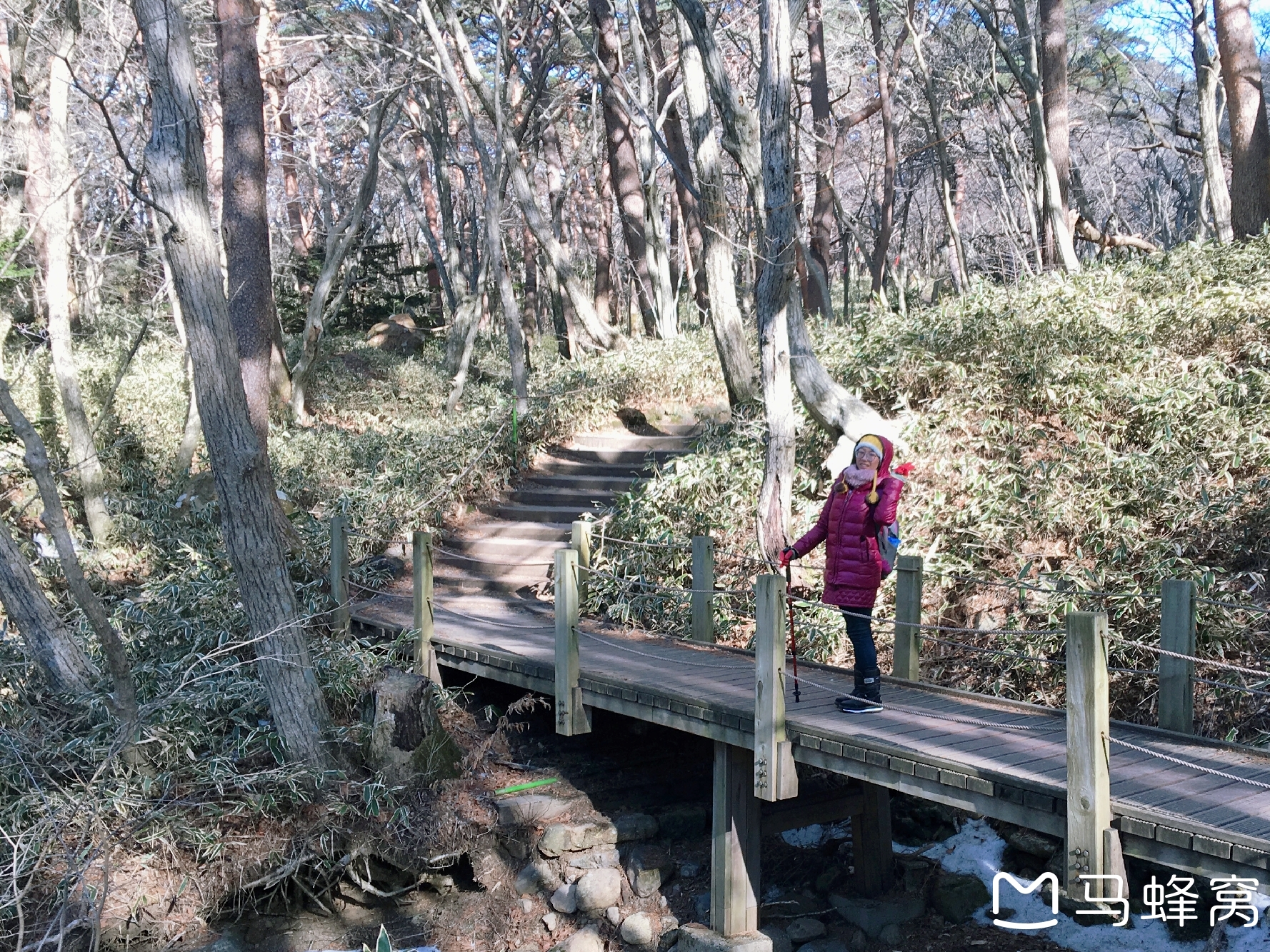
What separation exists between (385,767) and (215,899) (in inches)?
53.0

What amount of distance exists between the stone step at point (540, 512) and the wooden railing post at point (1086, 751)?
7750mm

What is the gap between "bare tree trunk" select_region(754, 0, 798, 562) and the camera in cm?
852

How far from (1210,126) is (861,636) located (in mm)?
11027

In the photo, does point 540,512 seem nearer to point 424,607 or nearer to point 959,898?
point 424,607

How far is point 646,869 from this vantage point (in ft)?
24.0

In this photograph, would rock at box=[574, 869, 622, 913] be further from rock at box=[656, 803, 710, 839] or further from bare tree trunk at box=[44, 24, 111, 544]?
bare tree trunk at box=[44, 24, 111, 544]

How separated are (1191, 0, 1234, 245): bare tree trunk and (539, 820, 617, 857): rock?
955 cm

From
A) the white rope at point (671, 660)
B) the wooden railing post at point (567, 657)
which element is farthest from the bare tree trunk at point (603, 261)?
the wooden railing post at point (567, 657)

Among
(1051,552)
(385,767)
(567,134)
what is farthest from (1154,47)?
(385,767)

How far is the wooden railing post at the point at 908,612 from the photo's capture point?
676 cm

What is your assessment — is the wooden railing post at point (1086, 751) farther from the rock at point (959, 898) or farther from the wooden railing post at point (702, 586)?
the wooden railing post at point (702, 586)

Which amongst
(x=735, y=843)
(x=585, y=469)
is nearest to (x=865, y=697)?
(x=735, y=843)

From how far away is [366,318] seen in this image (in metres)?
25.1

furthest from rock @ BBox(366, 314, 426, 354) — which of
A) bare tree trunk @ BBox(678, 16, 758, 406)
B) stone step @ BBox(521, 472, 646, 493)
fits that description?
bare tree trunk @ BBox(678, 16, 758, 406)
